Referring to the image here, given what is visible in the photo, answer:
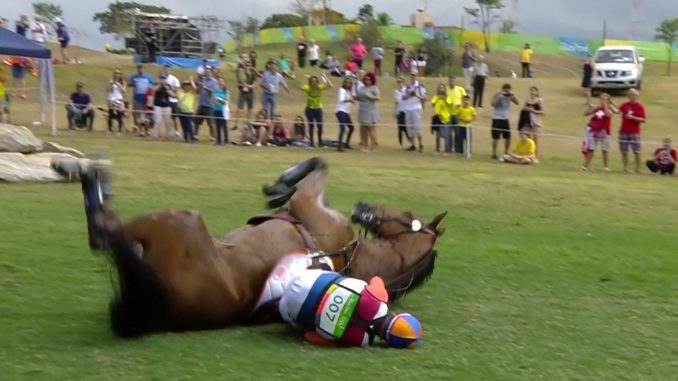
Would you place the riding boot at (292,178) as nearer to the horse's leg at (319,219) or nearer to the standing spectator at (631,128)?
the horse's leg at (319,219)

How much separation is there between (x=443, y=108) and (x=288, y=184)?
16.6 metres

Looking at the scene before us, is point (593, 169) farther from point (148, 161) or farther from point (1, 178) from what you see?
point (1, 178)

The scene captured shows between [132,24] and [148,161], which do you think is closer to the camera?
[148,161]

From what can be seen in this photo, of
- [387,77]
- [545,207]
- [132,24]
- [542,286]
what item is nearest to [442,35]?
[387,77]

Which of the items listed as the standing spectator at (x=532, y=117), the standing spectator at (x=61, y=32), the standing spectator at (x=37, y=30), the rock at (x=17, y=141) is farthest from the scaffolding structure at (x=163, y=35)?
the rock at (x=17, y=141)

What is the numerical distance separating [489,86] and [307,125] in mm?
16307

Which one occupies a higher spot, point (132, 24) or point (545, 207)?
point (132, 24)

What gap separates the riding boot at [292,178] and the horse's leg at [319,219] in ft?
0.77

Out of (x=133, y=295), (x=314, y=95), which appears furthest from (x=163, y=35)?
(x=133, y=295)

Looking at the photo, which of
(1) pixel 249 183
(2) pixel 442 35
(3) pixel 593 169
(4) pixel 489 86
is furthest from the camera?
(2) pixel 442 35

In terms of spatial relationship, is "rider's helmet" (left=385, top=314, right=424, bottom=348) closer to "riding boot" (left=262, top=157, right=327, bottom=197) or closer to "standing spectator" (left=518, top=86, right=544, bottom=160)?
"riding boot" (left=262, top=157, right=327, bottom=197)

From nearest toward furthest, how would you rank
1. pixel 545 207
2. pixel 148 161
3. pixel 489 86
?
pixel 545 207
pixel 148 161
pixel 489 86

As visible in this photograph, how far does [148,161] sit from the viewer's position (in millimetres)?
17500

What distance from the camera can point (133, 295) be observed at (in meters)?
5.23
